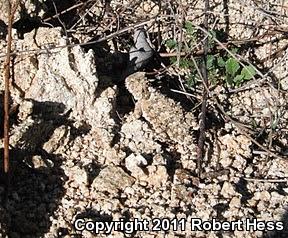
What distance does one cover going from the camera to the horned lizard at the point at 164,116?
2.36 meters

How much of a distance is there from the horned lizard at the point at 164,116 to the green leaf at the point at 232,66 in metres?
0.26

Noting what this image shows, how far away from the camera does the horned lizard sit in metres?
2.36

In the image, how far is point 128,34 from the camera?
103 inches

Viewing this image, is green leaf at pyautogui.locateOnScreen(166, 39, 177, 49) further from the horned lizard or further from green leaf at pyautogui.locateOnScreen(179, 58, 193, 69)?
the horned lizard

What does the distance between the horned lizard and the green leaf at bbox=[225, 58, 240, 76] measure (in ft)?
0.85

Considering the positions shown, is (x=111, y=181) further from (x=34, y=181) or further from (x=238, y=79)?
(x=238, y=79)

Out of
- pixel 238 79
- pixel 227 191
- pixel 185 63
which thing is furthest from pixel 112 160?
pixel 238 79

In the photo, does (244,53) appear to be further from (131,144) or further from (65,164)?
(65,164)

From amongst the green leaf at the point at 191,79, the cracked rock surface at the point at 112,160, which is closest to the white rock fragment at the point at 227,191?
the cracked rock surface at the point at 112,160

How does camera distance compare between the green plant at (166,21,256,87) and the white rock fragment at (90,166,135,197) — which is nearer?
the white rock fragment at (90,166,135,197)

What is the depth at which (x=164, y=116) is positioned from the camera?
2.38m

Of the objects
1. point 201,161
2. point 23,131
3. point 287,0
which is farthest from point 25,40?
point 287,0

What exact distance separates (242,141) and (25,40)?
902 millimetres

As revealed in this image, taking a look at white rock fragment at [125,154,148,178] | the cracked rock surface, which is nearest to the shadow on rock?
the cracked rock surface
